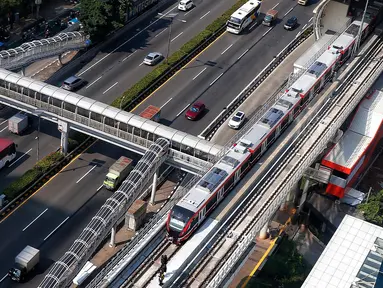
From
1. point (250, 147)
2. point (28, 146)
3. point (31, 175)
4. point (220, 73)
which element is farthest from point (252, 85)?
point (31, 175)

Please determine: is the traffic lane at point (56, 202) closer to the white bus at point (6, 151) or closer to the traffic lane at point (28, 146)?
the traffic lane at point (28, 146)

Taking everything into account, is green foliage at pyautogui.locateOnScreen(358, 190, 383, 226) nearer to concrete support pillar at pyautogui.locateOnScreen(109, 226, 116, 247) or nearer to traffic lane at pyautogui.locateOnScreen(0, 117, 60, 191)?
concrete support pillar at pyautogui.locateOnScreen(109, 226, 116, 247)

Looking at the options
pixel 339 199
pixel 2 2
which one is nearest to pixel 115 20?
pixel 2 2

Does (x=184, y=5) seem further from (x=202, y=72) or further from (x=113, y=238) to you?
(x=113, y=238)

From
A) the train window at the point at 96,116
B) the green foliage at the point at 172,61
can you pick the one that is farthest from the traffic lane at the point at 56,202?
the green foliage at the point at 172,61

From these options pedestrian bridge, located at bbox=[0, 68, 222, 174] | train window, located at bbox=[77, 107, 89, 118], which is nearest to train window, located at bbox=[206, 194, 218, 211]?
pedestrian bridge, located at bbox=[0, 68, 222, 174]

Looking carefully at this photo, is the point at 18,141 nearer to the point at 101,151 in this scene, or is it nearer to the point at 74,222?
the point at 101,151
